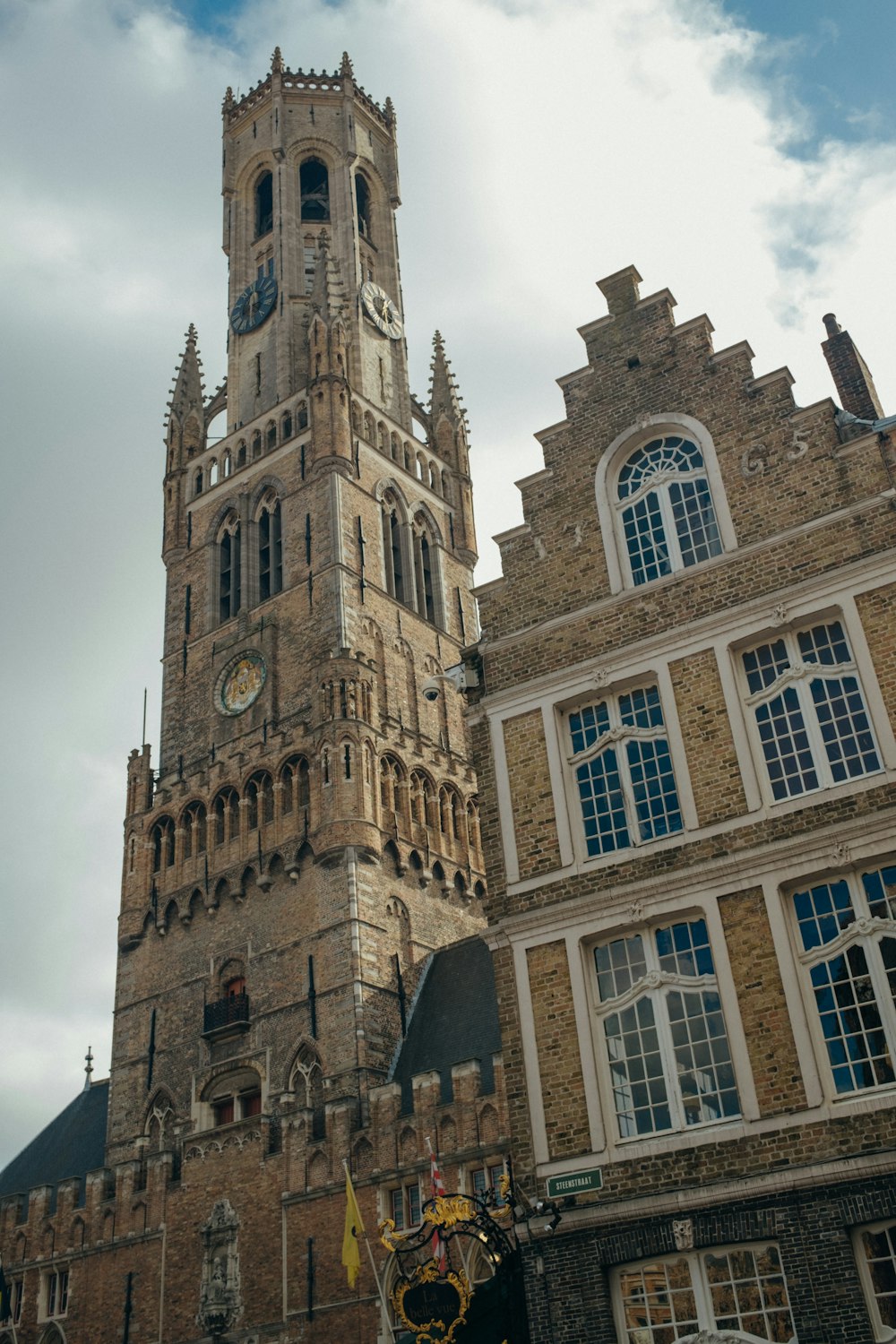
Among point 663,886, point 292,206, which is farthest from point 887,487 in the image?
point 292,206

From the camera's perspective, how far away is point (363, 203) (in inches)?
2173

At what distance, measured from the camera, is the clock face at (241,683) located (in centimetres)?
3978

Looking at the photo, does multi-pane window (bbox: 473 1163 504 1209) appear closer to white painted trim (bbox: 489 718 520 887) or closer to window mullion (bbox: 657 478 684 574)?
white painted trim (bbox: 489 718 520 887)

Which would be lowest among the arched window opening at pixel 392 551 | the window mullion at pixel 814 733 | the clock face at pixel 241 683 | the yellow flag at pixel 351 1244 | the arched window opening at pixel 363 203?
the yellow flag at pixel 351 1244

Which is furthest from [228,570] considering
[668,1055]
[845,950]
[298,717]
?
[845,950]

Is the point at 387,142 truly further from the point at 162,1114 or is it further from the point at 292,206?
the point at 162,1114

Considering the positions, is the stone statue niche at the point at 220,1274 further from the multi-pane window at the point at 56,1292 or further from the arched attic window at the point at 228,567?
the arched attic window at the point at 228,567

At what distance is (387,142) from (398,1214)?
45386 millimetres

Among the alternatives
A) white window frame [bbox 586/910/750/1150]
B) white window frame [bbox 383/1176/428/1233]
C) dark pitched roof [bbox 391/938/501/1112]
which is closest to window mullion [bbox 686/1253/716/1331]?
white window frame [bbox 586/910/750/1150]

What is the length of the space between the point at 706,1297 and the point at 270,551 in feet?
107

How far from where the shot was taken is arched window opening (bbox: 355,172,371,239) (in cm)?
5425

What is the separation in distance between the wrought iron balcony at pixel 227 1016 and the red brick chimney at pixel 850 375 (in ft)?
69.3

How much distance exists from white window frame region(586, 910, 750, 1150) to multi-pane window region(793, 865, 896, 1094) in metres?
0.97

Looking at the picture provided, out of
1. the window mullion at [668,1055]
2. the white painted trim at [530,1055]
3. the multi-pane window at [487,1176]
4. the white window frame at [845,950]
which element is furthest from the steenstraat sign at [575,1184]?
the multi-pane window at [487,1176]
